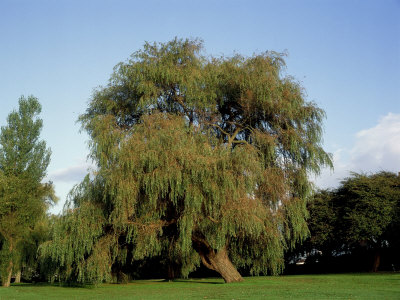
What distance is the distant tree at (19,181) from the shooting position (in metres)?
25.3

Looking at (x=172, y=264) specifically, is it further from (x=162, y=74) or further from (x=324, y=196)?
(x=324, y=196)

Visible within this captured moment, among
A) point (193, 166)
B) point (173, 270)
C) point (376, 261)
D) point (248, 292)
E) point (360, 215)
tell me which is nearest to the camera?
point (248, 292)

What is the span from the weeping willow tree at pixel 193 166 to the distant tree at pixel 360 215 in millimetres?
13084

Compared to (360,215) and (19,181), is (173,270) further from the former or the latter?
(360,215)

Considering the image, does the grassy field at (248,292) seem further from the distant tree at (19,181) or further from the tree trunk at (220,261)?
the distant tree at (19,181)

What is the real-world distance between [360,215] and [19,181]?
25.4 m

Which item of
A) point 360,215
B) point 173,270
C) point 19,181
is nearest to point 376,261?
point 360,215

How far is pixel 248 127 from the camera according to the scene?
23.2 metres

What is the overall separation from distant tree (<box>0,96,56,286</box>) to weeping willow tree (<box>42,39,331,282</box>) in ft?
19.9

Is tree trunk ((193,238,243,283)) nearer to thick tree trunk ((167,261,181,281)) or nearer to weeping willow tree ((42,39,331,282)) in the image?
weeping willow tree ((42,39,331,282))

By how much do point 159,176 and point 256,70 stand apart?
27.1ft

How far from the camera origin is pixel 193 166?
1856 cm

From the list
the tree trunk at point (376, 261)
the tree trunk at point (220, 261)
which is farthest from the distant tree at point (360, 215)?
the tree trunk at point (220, 261)

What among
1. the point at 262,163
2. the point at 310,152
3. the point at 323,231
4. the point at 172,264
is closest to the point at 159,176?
the point at 262,163
